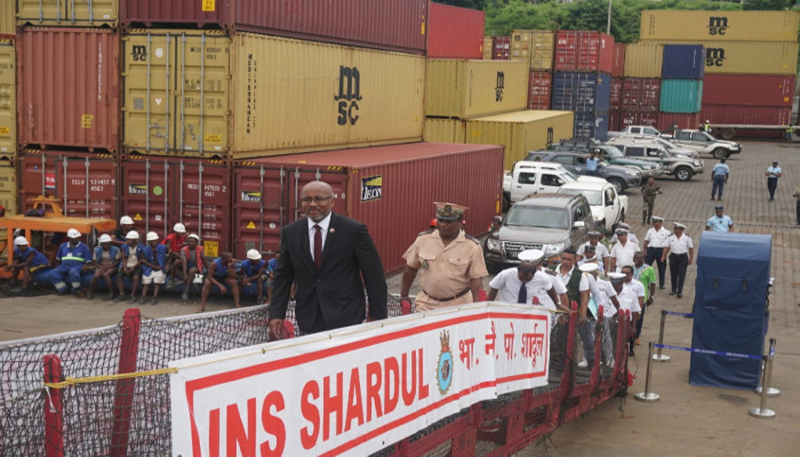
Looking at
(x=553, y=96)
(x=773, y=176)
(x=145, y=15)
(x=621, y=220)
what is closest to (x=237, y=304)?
(x=145, y=15)

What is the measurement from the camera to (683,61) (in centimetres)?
5538

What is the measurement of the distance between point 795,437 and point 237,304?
9.15 metres

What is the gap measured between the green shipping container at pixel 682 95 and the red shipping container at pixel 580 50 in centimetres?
964

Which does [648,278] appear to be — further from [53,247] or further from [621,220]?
[621,220]

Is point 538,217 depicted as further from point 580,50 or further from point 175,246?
point 580,50

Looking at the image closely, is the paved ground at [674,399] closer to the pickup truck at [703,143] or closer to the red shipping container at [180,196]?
the red shipping container at [180,196]

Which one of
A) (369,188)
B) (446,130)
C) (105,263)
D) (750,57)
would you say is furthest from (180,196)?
(750,57)

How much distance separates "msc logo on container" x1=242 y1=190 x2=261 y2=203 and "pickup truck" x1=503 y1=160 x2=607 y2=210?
13.4 m

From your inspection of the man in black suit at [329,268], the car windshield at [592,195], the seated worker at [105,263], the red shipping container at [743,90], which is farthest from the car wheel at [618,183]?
the red shipping container at [743,90]

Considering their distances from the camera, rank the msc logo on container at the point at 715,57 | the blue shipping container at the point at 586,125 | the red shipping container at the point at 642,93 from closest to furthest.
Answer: the blue shipping container at the point at 586,125 < the red shipping container at the point at 642,93 < the msc logo on container at the point at 715,57

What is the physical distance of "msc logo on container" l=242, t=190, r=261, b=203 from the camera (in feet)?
56.6

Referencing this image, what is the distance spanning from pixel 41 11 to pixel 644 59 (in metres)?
44.0

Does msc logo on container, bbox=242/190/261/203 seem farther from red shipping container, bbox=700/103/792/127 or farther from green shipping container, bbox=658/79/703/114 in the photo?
red shipping container, bbox=700/103/792/127

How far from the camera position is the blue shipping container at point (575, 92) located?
47.7 m
